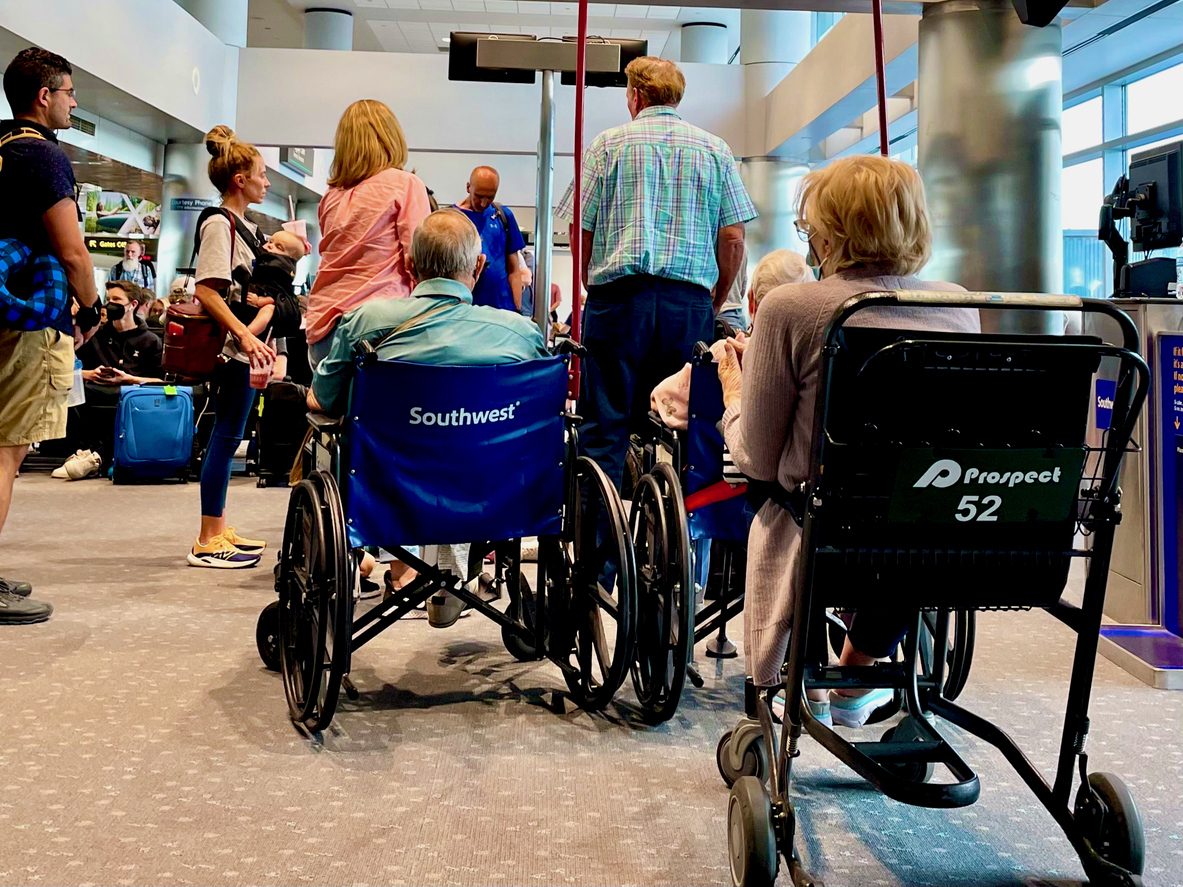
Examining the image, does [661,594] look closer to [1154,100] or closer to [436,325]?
[436,325]

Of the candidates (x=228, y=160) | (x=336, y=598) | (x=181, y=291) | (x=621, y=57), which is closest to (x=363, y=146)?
(x=228, y=160)

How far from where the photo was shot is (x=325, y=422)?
2432 millimetres

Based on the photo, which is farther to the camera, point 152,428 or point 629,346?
point 152,428

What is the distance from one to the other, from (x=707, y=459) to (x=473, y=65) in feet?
6.87

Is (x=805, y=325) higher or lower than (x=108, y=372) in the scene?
lower

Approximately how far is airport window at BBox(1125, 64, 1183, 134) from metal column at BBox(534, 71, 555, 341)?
23.4 feet

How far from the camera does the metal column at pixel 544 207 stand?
3719mm

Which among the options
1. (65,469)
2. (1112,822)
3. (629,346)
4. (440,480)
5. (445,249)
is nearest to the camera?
(1112,822)

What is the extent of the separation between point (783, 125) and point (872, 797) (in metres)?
9.15

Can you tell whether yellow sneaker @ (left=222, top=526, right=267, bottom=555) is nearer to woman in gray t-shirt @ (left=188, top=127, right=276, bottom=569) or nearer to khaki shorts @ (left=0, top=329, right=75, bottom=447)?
woman in gray t-shirt @ (left=188, top=127, right=276, bottom=569)

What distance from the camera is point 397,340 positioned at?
2404 millimetres

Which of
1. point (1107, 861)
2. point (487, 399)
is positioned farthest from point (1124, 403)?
point (487, 399)

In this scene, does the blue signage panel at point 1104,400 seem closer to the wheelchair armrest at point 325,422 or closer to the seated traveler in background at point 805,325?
the seated traveler in background at point 805,325

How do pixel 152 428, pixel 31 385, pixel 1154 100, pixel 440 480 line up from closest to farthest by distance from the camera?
pixel 440 480
pixel 31 385
pixel 152 428
pixel 1154 100
